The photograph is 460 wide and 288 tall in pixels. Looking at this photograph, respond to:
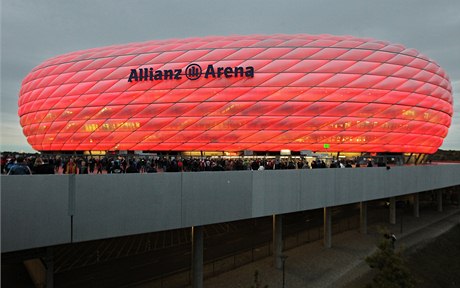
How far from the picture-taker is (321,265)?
731 inches

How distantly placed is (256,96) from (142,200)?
28.4 meters

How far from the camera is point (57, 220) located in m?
8.95

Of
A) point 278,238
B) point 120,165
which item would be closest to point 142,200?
point 120,165

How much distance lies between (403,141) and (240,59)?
2304cm

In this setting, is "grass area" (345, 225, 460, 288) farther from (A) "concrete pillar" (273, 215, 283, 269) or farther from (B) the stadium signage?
(B) the stadium signage

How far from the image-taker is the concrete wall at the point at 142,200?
8.54 meters

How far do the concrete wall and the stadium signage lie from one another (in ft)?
76.7

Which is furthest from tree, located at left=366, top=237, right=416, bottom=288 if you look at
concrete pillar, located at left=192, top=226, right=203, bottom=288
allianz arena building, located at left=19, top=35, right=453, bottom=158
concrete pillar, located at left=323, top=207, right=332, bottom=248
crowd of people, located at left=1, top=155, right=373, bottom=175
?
allianz arena building, located at left=19, top=35, right=453, bottom=158

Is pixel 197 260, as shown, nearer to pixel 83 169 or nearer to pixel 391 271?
pixel 83 169

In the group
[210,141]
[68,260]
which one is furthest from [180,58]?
[68,260]

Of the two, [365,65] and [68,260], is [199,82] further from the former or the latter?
[68,260]

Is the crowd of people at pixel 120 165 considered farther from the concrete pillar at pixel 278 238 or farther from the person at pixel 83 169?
the concrete pillar at pixel 278 238

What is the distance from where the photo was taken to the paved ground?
53.6 ft

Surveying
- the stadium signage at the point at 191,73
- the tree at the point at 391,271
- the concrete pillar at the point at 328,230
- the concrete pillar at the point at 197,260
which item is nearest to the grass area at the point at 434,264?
the tree at the point at 391,271
